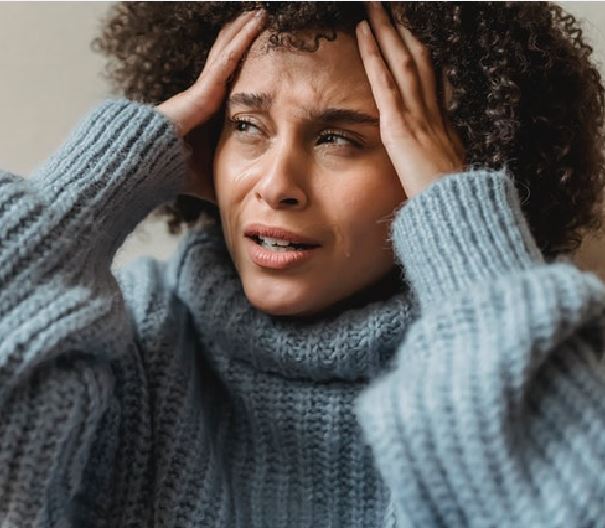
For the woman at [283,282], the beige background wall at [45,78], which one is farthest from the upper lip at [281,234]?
the beige background wall at [45,78]

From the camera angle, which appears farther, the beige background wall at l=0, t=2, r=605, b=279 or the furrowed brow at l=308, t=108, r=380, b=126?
the beige background wall at l=0, t=2, r=605, b=279

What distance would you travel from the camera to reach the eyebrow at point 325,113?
906 mm

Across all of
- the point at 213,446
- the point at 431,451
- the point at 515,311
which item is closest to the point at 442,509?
the point at 431,451

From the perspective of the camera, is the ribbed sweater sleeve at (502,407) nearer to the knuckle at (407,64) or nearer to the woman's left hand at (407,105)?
the woman's left hand at (407,105)

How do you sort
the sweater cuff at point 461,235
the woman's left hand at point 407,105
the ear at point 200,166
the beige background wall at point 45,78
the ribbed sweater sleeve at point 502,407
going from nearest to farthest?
1. the ribbed sweater sleeve at point 502,407
2. the sweater cuff at point 461,235
3. the woman's left hand at point 407,105
4. the ear at point 200,166
5. the beige background wall at point 45,78

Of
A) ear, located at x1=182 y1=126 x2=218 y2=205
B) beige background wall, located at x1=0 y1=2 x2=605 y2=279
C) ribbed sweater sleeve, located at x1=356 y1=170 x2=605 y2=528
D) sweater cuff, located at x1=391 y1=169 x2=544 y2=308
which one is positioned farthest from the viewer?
beige background wall, located at x1=0 y1=2 x2=605 y2=279

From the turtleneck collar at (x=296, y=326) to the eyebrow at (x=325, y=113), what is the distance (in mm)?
189

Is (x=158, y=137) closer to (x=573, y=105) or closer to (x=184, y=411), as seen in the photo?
(x=184, y=411)

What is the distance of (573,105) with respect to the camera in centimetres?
101

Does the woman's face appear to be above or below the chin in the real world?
above

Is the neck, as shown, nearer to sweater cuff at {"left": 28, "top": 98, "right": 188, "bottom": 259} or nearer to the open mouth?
the open mouth

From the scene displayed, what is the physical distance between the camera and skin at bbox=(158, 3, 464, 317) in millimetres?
901

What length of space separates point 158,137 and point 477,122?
0.36 meters

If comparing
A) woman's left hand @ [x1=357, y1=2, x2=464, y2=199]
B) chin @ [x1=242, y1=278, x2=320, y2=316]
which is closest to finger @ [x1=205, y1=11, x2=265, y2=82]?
woman's left hand @ [x1=357, y1=2, x2=464, y2=199]
